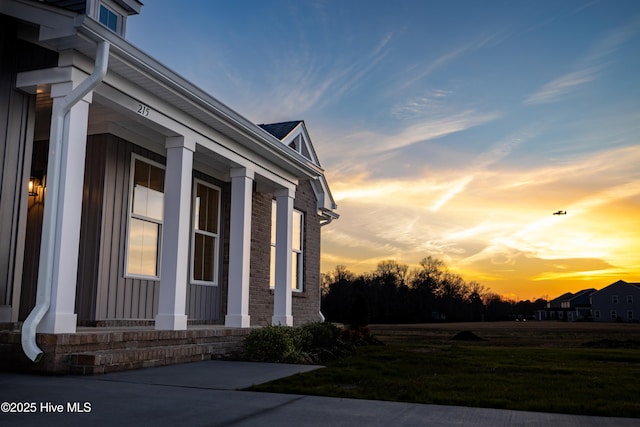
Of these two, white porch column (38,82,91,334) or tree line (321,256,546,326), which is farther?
tree line (321,256,546,326)

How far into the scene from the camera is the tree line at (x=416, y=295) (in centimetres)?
5572

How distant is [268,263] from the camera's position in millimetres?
12680

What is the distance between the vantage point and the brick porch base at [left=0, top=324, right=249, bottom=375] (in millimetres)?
5438

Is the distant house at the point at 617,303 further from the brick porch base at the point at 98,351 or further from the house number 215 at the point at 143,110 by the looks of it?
the house number 215 at the point at 143,110

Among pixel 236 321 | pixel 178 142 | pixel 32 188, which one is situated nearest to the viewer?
pixel 178 142

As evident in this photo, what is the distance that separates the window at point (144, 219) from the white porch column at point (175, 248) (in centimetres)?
140

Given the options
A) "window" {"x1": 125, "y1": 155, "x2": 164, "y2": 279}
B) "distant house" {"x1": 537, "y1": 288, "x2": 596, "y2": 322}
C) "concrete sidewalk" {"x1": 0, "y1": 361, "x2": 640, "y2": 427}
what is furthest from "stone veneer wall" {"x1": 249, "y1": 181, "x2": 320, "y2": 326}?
"distant house" {"x1": 537, "y1": 288, "x2": 596, "y2": 322}

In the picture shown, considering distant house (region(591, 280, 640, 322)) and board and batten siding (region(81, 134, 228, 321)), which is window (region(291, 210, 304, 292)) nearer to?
board and batten siding (region(81, 134, 228, 321))

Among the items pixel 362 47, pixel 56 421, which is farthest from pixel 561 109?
pixel 56 421

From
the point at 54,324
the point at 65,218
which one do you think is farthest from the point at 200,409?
the point at 65,218

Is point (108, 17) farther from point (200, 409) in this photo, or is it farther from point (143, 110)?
point (200, 409)

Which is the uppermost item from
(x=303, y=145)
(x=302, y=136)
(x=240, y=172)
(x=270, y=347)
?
(x=302, y=136)

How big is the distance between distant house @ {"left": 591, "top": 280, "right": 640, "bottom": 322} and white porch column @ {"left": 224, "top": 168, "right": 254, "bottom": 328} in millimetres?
81596

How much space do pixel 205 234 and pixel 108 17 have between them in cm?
501
